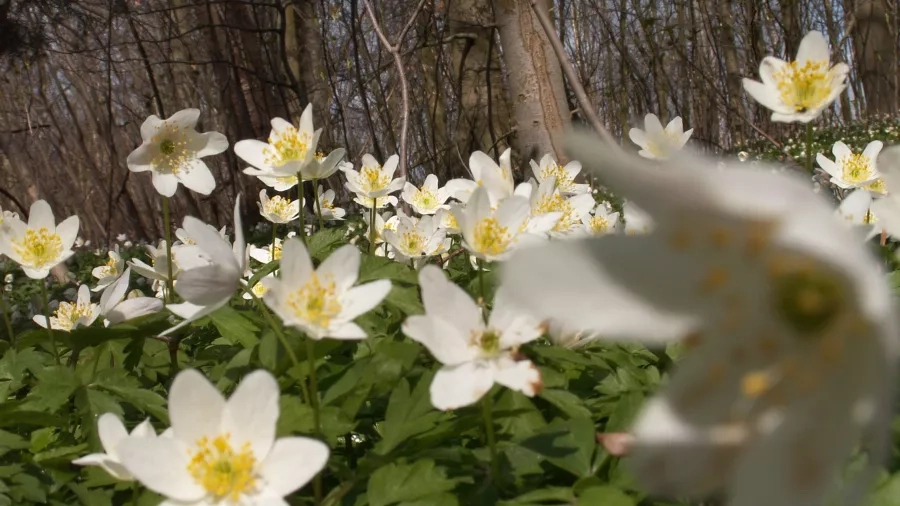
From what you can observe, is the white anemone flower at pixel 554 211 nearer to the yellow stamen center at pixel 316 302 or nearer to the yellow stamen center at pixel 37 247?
the yellow stamen center at pixel 316 302

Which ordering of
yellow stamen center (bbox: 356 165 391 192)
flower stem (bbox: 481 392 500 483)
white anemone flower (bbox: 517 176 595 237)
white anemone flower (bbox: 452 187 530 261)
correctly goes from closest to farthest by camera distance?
flower stem (bbox: 481 392 500 483), white anemone flower (bbox: 452 187 530 261), white anemone flower (bbox: 517 176 595 237), yellow stamen center (bbox: 356 165 391 192)

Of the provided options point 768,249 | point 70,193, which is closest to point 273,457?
point 768,249

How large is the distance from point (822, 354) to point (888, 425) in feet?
0.20

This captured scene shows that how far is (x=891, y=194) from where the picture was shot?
814 millimetres

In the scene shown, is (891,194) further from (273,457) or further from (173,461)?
(173,461)

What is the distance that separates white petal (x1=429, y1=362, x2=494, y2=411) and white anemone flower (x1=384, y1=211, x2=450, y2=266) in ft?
3.52

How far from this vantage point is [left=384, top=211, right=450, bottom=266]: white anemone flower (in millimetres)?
1976

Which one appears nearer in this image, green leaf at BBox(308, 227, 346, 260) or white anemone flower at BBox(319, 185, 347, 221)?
green leaf at BBox(308, 227, 346, 260)

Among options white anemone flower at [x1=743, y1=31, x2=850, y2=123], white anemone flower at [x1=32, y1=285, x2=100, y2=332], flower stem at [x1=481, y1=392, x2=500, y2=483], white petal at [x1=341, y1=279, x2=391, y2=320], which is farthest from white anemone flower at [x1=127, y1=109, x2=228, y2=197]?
white anemone flower at [x1=743, y1=31, x2=850, y2=123]

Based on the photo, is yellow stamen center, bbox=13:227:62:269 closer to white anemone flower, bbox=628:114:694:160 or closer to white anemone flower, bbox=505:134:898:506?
white anemone flower, bbox=628:114:694:160

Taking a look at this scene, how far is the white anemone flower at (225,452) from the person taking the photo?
2.66ft

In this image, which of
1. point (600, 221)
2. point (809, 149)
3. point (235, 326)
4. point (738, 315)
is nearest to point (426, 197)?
point (600, 221)

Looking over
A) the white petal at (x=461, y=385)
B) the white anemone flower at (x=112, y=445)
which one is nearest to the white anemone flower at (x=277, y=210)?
the white anemone flower at (x=112, y=445)

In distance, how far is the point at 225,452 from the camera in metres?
0.84
